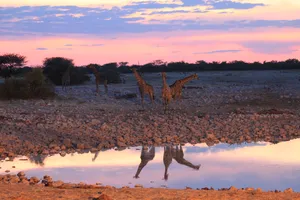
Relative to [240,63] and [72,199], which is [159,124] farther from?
[240,63]

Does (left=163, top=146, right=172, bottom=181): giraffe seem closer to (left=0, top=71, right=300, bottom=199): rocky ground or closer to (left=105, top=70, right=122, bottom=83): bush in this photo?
(left=0, top=71, right=300, bottom=199): rocky ground

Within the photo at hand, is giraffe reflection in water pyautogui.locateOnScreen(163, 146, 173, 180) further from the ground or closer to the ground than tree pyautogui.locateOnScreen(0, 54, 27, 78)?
closer to the ground

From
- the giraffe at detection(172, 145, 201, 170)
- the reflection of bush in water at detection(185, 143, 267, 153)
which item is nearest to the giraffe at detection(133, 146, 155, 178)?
the giraffe at detection(172, 145, 201, 170)

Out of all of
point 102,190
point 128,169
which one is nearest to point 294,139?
point 128,169

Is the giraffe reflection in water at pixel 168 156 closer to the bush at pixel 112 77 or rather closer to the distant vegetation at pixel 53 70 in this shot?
the distant vegetation at pixel 53 70

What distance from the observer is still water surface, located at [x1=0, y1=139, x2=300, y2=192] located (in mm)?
10016

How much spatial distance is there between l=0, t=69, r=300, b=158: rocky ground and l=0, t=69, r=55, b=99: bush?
1261 mm

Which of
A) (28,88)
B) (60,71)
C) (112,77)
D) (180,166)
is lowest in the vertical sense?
(180,166)

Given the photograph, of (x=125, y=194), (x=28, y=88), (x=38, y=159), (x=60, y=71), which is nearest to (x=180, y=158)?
(x=38, y=159)

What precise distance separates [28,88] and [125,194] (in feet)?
55.8

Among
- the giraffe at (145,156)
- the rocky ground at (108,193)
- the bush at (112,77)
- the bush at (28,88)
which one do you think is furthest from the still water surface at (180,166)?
the bush at (112,77)

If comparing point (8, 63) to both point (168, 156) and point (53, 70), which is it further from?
point (168, 156)

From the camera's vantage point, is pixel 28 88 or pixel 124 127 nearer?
pixel 124 127

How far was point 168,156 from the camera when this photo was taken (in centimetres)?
1259
